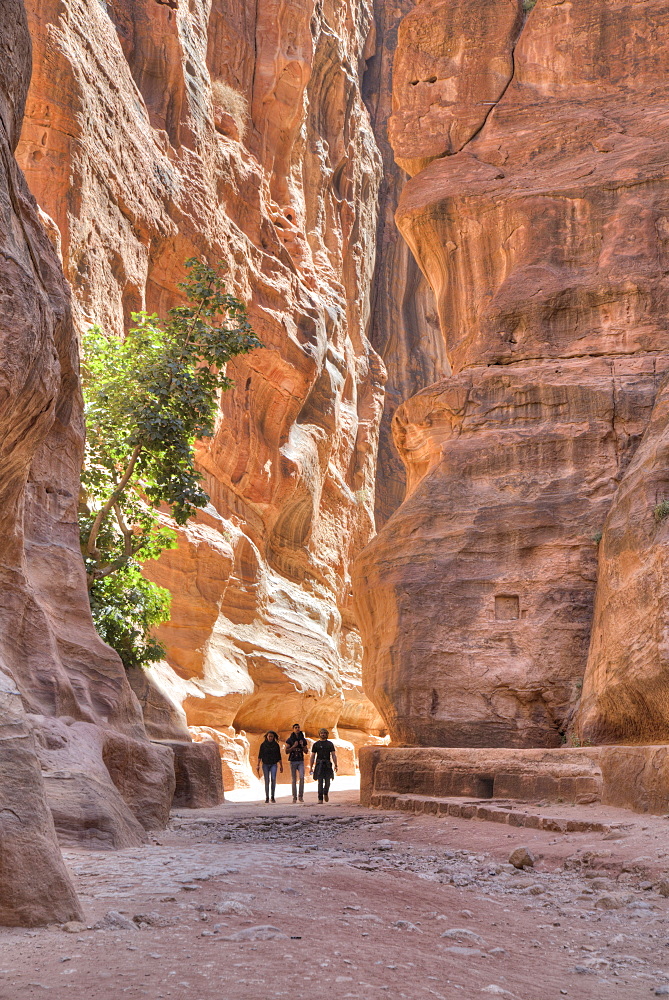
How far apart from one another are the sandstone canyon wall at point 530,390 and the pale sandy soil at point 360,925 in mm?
4350

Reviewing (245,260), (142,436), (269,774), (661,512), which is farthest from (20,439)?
(245,260)

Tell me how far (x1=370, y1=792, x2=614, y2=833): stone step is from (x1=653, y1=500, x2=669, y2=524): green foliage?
3.98m

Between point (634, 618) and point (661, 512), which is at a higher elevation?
point (661, 512)

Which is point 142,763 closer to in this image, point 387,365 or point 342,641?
point 342,641

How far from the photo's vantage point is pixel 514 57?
2119 centimetres

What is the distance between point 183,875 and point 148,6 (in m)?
27.3

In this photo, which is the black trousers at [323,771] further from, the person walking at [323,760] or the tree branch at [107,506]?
the tree branch at [107,506]

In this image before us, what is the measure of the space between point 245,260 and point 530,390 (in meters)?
16.0

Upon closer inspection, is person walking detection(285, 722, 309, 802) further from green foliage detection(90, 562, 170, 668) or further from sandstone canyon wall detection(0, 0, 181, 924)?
sandstone canyon wall detection(0, 0, 181, 924)

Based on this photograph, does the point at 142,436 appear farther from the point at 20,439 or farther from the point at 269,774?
the point at 20,439

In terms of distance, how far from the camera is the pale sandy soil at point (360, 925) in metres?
4.10

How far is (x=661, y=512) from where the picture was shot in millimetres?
12016

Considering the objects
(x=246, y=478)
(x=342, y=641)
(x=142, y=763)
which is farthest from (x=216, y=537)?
(x=142, y=763)

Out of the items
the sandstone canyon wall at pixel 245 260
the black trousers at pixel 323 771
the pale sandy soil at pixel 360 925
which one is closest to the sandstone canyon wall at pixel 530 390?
the black trousers at pixel 323 771
